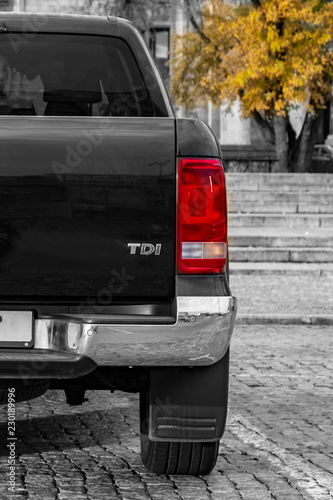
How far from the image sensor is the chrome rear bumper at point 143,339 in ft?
15.8

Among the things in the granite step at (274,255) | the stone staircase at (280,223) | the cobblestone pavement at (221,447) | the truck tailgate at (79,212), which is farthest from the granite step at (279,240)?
the truck tailgate at (79,212)

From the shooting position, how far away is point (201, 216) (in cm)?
490

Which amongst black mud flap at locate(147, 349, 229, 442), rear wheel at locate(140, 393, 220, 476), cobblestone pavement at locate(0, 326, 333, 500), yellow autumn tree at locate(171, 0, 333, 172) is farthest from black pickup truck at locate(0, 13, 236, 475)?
yellow autumn tree at locate(171, 0, 333, 172)

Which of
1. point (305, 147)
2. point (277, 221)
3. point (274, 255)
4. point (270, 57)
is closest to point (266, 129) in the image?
point (305, 147)

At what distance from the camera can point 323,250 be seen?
19.4 metres

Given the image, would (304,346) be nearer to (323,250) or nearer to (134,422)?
(134,422)

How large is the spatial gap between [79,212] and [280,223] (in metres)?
18.1

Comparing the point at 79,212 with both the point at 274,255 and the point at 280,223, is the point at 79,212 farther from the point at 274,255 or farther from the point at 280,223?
the point at 280,223

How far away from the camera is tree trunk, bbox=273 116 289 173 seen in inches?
1574

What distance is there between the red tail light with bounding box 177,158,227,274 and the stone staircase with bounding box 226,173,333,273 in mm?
12526

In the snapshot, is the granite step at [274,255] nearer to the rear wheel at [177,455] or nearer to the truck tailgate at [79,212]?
the rear wheel at [177,455]

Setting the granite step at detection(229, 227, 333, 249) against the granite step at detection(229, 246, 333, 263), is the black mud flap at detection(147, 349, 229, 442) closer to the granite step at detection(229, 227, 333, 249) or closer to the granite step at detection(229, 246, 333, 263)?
the granite step at detection(229, 246, 333, 263)

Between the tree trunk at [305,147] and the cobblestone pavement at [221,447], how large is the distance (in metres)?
32.4

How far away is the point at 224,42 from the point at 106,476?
34541mm
